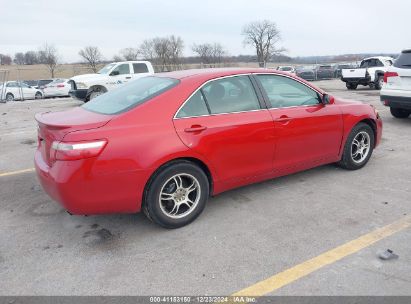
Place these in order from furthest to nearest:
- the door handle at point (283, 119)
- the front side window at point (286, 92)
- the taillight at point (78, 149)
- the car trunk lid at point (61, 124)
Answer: the front side window at point (286, 92), the door handle at point (283, 119), the car trunk lid at point (61, 124), the taillight at point (78, 149)

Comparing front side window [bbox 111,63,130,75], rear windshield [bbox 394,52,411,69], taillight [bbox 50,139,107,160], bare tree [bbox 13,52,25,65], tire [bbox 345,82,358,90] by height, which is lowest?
tire [bbox 345,82,358,90]

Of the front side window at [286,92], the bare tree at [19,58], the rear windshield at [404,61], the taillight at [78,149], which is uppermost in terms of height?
the bare tree at [19,58]

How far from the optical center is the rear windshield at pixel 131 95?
12.2 feet

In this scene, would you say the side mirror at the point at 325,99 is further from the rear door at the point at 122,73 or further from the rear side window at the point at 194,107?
the rear door at the point at 122,73

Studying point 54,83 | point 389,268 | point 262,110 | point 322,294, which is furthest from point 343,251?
point 54,83

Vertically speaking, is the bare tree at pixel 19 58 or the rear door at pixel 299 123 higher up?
the bare tree at pixel 19 58

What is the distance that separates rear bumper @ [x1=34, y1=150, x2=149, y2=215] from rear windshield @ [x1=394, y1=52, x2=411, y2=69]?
713 centimetres

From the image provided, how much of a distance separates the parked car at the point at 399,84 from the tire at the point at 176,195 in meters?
6.27

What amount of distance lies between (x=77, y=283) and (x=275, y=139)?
2.53 m

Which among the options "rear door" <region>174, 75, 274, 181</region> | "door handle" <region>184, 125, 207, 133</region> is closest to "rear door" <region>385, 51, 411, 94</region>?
"rear door" <region>174, 75, 274, 181</region>

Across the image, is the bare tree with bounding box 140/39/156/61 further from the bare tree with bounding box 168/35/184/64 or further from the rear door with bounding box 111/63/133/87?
the rear door with bounding box 111/63/133/87

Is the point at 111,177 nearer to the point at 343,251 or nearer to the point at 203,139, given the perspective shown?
the point at 203,139

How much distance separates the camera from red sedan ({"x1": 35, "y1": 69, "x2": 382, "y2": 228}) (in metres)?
3.27

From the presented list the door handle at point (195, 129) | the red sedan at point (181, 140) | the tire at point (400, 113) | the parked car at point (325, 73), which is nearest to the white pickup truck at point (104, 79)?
the tire at point (400, 113)
